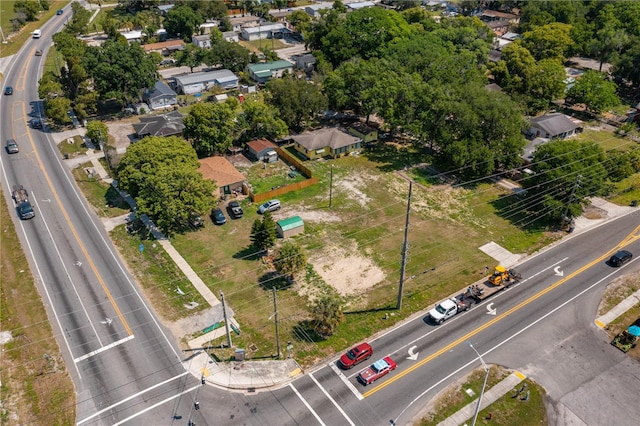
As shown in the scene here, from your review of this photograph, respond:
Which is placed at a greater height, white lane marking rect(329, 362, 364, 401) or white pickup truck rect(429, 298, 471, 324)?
white pickup truck rect(429, 298, 471, 324)

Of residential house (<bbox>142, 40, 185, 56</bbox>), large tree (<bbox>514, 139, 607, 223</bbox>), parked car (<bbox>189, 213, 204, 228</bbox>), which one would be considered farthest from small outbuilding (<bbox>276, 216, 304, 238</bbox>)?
residential house (<bbox>142, 40, 185, 56</bbox>)

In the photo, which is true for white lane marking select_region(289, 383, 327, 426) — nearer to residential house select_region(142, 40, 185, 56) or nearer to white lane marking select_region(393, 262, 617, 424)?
white lane marking select_region(393, 262, 617, 424)

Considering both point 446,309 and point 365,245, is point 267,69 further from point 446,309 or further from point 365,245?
point 446,309

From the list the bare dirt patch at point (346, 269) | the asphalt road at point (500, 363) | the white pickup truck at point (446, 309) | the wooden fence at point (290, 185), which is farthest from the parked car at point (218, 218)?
the white pickup truck at point (446, 309)

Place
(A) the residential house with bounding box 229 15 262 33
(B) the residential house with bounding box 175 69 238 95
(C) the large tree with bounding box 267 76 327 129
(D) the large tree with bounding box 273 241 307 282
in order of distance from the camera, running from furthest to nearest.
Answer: (A) the residential house with bounding box 229 15 262 33 < (B) the residential house with bounding box 175 69 238 95 < (C) the large tree with bounding box 267 76 327 129 < (D) the large tree with bounding box 273 241 307 282

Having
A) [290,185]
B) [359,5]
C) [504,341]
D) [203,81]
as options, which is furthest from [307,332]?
[359,5]

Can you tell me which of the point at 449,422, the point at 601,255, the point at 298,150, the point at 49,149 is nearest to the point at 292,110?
the point at 298,150

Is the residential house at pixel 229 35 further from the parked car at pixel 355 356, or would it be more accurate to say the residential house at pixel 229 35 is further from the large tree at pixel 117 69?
the parked car at pixel 355 356
